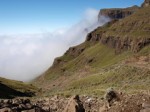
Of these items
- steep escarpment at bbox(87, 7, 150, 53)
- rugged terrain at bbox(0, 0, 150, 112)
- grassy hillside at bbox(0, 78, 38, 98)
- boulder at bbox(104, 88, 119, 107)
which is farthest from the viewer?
steep escarpment at bbox(87, 7, 150, 53)

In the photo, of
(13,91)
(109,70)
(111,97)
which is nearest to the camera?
(111,97)

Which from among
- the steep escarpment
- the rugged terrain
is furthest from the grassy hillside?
the steep escarpment

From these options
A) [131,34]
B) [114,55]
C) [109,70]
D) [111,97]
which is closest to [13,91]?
[109,70]

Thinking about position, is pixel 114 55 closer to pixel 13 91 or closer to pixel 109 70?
pixel 109 70

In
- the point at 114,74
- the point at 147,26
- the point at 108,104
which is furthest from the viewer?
the point at 147,26

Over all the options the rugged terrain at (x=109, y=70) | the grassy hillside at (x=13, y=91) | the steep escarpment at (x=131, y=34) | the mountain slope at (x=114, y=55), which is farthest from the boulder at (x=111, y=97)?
the steep escarpment at (x=131, y=34)

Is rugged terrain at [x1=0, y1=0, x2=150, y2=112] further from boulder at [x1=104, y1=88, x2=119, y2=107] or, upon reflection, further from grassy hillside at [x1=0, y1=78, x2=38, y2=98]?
boulder at [x1=104, y1=88, x2=119, y2=107]

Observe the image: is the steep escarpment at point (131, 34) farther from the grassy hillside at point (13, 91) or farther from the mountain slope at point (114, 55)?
Result: the grassy hillside at point (13, 91)

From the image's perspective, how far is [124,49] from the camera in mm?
164125

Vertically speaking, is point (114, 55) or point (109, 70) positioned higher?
point (114, 55)

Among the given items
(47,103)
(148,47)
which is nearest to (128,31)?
(148,47)

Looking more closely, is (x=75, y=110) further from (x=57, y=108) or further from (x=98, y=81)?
(x=98, y=81)

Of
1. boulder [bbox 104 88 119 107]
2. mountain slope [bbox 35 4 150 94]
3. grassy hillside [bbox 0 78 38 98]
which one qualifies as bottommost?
boulder [bbox 104 88 119 107]

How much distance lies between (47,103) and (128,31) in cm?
14218
